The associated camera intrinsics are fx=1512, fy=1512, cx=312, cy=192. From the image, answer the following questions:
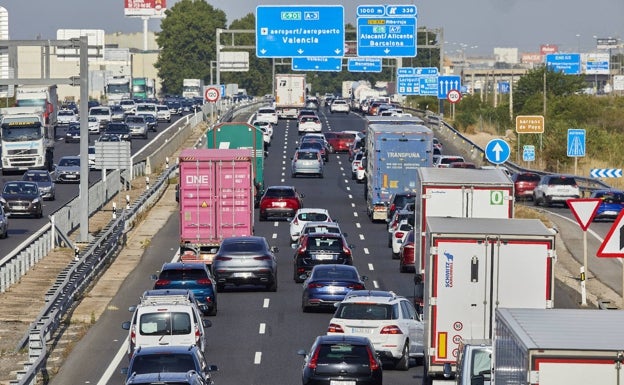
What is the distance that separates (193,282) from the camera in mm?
34969

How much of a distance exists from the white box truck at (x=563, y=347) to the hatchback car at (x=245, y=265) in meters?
23.5

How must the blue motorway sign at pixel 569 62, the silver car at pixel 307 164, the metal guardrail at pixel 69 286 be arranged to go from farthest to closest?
the blue motorway sign at pixel 569 62
the silver car at pixel 307 164
the metal guardrail at pixel 69 286

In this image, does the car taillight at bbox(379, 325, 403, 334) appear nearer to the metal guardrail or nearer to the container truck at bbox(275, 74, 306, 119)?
→ the metal guardrail

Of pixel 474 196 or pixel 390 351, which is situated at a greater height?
pixel 474 196

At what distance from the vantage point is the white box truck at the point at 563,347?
13508 mm

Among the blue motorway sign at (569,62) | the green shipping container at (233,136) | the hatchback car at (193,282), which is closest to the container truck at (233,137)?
the green shipping container at (233,136)

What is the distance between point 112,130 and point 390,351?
242ft

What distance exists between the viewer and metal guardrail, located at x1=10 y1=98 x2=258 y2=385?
87.8 feet

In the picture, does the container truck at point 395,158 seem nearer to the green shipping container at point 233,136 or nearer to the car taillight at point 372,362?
the green shipping container at point 233,136

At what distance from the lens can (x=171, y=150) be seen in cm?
8738

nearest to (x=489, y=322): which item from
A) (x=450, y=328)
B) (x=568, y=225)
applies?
(x=450, y=328)

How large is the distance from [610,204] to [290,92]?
221ft

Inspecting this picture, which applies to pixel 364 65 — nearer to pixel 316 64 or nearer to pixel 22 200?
pixel 316 64

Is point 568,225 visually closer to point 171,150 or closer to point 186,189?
point 186,189
